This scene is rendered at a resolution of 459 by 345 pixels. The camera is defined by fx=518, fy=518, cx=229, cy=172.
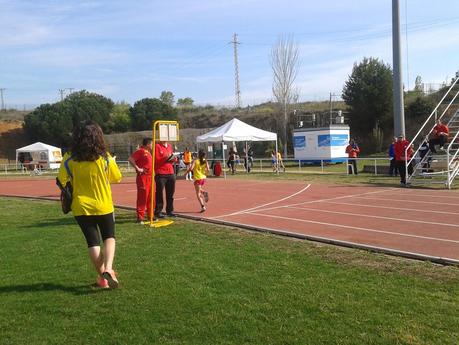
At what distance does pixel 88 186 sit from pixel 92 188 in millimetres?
53

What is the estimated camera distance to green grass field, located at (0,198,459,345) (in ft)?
15.0

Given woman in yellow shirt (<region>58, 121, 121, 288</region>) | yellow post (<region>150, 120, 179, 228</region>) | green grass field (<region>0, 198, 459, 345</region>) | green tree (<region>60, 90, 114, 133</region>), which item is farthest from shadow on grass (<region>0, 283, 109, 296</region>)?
green tree (<region>60, 90, 114, 133</region>)

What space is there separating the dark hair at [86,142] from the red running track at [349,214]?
14.2 ft

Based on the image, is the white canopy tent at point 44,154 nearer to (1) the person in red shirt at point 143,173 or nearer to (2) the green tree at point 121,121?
(2) the green tree at point 121,121

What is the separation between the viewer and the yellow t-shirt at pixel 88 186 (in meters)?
5.95

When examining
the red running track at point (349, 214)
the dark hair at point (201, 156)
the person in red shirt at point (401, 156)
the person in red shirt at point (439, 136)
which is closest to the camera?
the red running track at point (349, 214)

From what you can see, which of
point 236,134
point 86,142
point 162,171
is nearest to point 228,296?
point 86,142

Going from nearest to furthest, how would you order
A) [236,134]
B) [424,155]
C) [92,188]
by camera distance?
[92,188]
[424,155]
[236,134]

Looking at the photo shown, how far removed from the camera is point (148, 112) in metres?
74.3

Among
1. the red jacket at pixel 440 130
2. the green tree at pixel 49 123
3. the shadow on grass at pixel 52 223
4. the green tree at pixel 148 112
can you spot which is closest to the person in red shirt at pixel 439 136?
the red jacket at pixel 440 130

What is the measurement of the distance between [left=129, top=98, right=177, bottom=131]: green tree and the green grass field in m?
65.6

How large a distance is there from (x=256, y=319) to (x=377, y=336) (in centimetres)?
112

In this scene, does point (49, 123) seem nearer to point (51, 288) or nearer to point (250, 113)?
point (250, 113)

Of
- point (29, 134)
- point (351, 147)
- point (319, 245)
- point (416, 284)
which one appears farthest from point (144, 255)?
point (29, 134)
